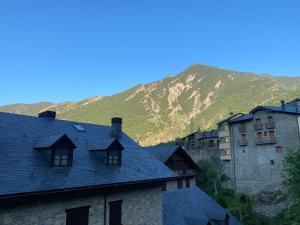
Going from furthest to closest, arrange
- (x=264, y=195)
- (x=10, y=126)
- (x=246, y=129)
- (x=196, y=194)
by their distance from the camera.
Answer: (x=246, y=129), (x=264, y=195), (x=196, y=194), (x=10, y=126)

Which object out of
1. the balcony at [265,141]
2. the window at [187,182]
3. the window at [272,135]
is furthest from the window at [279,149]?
the window at [187,182]

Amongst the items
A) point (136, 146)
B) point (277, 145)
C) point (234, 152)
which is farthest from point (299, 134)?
point (136, 146)

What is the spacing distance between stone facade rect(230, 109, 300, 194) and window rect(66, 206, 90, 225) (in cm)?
3481

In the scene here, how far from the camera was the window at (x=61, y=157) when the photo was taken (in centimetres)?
1307

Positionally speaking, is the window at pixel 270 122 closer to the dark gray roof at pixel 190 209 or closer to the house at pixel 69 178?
the dark gray roof at pixel 190 209

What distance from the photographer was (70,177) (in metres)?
12.5

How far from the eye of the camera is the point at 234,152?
49.4 metres

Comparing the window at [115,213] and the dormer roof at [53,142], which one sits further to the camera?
the window at [115,213]

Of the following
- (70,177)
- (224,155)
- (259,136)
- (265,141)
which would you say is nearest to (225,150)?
(224,155)

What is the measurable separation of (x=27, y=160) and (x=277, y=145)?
38.8 metres

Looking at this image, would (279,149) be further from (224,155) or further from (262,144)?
(224,155)

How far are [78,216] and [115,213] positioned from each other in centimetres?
220

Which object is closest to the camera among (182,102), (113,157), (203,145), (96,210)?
(96,210)

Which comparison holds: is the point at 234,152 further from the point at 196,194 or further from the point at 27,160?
the point at 27,160
